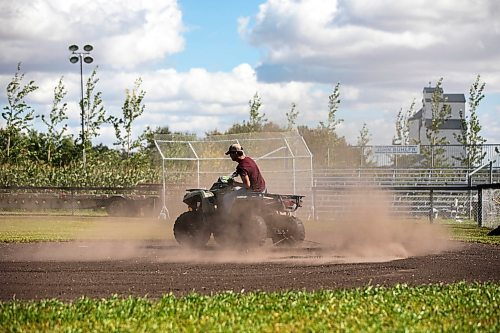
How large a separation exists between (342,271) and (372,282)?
4.92 feet

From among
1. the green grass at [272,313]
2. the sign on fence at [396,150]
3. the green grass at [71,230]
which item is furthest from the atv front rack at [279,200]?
the sign on fence at [396,150]

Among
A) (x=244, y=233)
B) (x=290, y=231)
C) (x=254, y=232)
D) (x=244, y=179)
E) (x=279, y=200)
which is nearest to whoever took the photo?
(x=254, y=232)

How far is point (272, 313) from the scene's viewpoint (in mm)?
9250

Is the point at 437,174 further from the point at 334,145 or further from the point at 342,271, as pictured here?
the point at 342,271

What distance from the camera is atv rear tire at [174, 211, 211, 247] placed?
18547 millimetres

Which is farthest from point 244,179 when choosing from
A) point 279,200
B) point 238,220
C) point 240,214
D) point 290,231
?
point 290,231

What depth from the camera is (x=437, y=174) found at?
41.9 metres

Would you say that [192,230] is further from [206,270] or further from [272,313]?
[272,313]

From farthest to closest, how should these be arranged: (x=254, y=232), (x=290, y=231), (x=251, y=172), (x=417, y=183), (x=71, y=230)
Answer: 1. (x=417, y=183)
2. (x=71, y=230)
3. (x=290, y=231)
4. (x=251, y=172)
5. (x=254, y=232)

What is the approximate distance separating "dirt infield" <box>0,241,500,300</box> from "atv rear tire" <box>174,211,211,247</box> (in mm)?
312

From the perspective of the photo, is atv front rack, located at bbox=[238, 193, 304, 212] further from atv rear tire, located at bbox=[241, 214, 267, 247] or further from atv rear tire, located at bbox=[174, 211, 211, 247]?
atv rear tire, located at bbox=[174, 211, 211, 247]

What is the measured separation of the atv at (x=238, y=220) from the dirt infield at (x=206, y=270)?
321 mm

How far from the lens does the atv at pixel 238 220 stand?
57.8ft

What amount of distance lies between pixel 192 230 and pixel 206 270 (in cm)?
451
